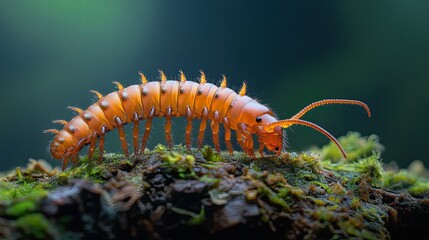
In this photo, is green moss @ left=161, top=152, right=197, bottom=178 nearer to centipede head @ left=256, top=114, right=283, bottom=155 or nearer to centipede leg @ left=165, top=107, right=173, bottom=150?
centipede leg @ left=165, top=107, right=173, bottom=150

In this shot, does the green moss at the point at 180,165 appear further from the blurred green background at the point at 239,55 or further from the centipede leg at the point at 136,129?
the blurred green background at the point at 239,55

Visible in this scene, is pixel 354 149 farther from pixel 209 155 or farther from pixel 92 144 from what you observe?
pixel 92 144

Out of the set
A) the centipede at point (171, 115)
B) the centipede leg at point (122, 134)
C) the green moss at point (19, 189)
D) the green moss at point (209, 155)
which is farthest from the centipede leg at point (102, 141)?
the green moss at point (209, 155)

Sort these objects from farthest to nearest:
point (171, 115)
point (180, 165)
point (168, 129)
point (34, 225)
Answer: point (171, 115) → point (168, 129) → point (180, 165) → point (34, 225)

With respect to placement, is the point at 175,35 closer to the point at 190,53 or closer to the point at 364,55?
the point at 190,53

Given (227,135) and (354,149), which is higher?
(354,149)

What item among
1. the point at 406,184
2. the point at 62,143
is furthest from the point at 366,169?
the point at 62,143

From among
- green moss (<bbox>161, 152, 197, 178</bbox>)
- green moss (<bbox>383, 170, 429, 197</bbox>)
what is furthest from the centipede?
green moss (<bbox>383, 170, 429, 197</bbox>)
